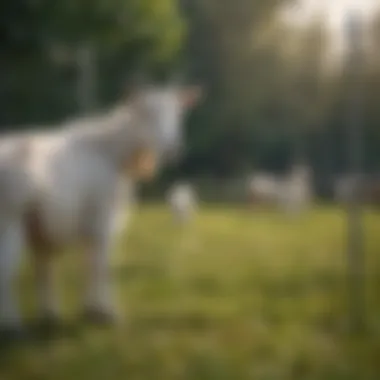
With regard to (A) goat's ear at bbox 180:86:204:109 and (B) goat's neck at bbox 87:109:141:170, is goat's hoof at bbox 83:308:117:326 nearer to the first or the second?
(B) goat's neck at bbox 87:109:141:170

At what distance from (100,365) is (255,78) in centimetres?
46

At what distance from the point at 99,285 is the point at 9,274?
13 centimetres

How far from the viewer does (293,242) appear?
1106 millimetres

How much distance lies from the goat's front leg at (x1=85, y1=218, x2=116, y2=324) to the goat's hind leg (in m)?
0.10

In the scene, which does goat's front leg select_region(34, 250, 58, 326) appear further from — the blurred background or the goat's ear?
the goat's ear

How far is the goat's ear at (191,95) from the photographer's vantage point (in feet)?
3.55

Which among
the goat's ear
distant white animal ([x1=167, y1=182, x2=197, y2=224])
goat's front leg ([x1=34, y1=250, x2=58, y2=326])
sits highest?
the goat's ear

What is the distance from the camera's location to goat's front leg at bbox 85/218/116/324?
3.51 ft

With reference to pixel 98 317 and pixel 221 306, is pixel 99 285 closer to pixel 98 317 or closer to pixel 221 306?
pixel 98 317

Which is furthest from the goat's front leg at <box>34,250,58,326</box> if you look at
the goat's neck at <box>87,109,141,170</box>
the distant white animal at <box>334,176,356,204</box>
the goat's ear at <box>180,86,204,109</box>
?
the distant white animal at <box>334,176,356,204</box>

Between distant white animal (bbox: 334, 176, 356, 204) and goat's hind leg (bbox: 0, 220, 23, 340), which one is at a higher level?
distant white animal (bbox: 334, 176, 356, 204)

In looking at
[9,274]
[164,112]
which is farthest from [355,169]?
[9,274]

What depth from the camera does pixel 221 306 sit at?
1.11 meters

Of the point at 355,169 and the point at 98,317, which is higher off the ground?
the point at 355,169
